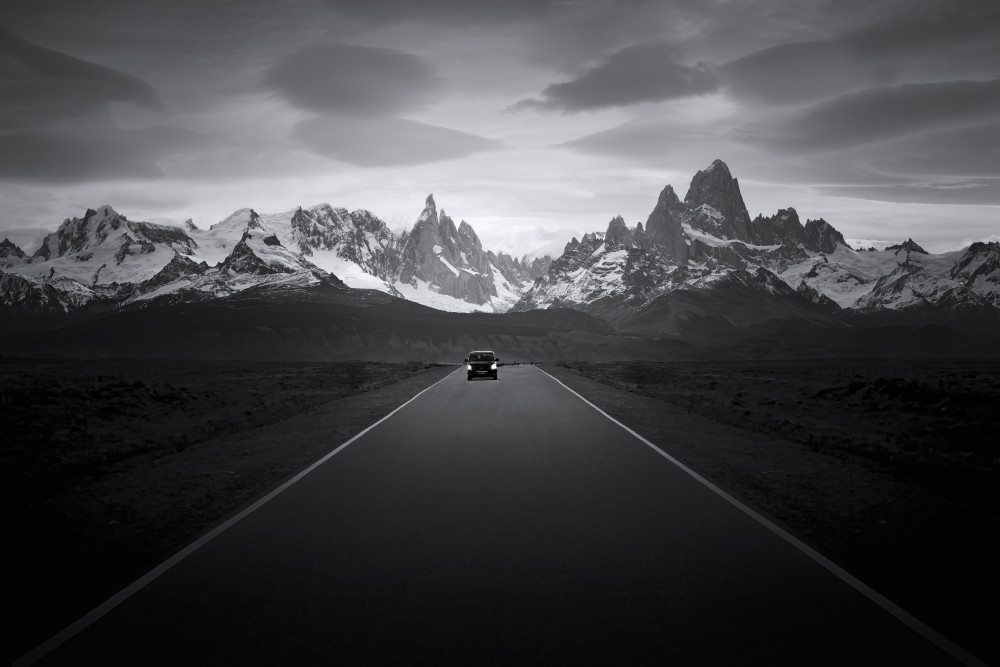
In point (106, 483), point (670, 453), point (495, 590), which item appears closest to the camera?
point (495, 590)

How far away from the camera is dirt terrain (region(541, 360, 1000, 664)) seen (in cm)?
671

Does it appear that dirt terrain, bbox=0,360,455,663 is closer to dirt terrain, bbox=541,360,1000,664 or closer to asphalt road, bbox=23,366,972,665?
asphalt road, bbox=23,366,972,665

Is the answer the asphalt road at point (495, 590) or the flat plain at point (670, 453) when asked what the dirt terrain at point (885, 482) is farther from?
the asphalt road at point (495, 590)

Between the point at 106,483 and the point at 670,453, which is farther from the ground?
the point at 670,453

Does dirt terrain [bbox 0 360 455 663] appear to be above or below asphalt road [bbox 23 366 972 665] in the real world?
below

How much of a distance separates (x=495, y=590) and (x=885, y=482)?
326 inches

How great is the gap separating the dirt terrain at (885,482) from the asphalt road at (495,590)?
1.74 feet

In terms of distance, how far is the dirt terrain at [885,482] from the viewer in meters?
6.71

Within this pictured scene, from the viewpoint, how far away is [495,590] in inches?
254

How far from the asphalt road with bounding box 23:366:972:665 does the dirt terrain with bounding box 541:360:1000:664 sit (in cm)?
53

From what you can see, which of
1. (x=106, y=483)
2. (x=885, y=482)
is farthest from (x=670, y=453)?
(x=106, y=483)

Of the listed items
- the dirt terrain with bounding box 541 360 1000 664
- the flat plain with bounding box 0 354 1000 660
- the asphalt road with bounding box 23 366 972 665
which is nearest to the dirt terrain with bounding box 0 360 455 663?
the flat plain with bounding box 0 354 1000 660

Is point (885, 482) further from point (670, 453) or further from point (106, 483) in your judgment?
point (106, 483)

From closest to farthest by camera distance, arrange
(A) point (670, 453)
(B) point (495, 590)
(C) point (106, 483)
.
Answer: (B) point (495, 590)
(C) point (106, 483)
(A) point (670, 453)
